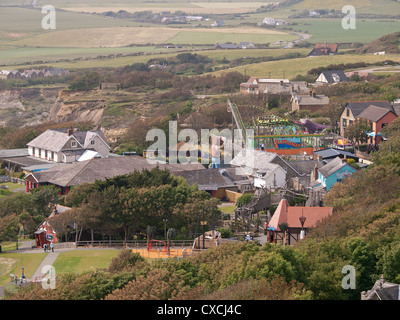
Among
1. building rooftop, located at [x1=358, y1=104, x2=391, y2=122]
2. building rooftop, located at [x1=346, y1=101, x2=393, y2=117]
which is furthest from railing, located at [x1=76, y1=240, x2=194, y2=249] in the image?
building rooftop, located at [x1=346, y1=101, x2=393, y2=117]

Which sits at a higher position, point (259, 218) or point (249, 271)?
point (249, 271)

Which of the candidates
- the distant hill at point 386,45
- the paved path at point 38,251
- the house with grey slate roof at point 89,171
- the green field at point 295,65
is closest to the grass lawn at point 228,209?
the house with grey slate roof at point 89,171

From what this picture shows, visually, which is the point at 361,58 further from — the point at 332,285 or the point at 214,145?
the point at 332,285

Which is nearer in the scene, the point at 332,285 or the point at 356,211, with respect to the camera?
the point at 332,285

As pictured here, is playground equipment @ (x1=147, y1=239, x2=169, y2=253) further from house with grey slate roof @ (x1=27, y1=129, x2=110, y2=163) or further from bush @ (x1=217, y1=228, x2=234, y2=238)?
house with grey slate roof @ (x1=27, y1=129, x2=110, y2=163)

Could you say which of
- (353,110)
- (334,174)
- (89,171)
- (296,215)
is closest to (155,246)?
(296,215)

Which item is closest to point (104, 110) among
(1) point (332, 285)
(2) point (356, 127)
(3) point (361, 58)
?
(2) point (356, 127)
